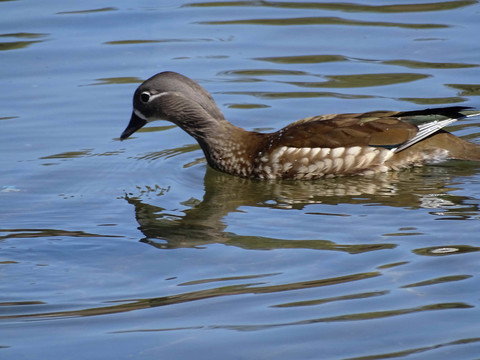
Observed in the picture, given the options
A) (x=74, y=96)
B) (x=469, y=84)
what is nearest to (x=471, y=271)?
(x=469, y=84)

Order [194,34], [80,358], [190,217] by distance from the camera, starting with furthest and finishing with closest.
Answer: [194,34] < [190,217] < [80,358]

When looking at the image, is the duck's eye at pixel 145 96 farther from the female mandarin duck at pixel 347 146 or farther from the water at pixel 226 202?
the water at pixel 226 202

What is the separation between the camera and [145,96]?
10.5 metres

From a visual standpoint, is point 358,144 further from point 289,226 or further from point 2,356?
point 2,356

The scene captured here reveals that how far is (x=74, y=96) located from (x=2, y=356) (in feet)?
21.8

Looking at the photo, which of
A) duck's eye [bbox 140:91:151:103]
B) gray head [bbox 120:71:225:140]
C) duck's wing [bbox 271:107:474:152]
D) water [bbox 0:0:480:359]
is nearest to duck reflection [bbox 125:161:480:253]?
water [bbox 0:0:480:359]

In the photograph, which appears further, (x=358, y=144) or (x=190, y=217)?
(x=358, y=144)

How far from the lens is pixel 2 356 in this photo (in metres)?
6.17

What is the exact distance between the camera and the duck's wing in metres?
9.98

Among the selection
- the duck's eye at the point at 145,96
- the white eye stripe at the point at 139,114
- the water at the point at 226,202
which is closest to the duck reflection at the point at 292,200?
the water at the point at 226,202

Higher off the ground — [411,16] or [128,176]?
[411,16]

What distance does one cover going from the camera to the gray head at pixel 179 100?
1044 centimetres

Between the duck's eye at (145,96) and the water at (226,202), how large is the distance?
0.62 metres

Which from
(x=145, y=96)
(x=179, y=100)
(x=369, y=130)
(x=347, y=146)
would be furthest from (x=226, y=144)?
(x=369, y=130)
